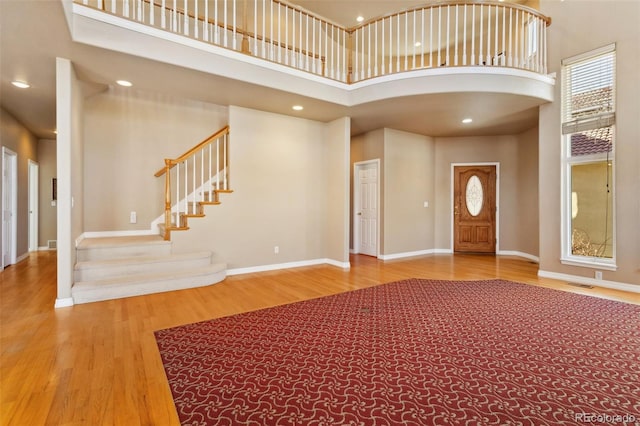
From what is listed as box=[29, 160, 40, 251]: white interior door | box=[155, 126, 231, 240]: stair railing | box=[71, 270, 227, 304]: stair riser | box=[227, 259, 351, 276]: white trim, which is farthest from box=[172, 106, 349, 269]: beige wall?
box=[29, 160, 40, 251]: white interior door

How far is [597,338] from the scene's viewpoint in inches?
107

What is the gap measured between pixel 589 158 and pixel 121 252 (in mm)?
7086

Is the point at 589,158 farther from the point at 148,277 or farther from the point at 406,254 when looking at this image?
the point at 148,277

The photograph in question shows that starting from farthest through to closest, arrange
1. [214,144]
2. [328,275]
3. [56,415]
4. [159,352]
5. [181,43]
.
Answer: [214,144] → [328,275] → [181,43] → [159,352] → [56,415]

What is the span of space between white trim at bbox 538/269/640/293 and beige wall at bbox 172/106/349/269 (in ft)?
11.1

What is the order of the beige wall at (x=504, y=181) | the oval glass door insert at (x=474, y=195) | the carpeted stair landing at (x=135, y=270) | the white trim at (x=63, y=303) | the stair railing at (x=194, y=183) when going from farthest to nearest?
1. the oval glass door insert at (x=474, y=195)
2. the beige wall at (x=504, y=181)
3. the stair railing at (x=194, y=183)
4. the carpeted stair landing at (x=135, y=270)
5. the white trim at (x=63, y=303)

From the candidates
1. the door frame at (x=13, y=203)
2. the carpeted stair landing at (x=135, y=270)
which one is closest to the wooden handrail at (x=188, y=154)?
the carpeted stair landing at (x=135, y=270)

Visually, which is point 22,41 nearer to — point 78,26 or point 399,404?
point 78,26

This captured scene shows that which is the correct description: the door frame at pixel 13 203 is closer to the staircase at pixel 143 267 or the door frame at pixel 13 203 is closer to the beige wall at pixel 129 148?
the beige wall at pixel 129 148

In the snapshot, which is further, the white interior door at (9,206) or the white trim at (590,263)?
the white interior door at (9,206)

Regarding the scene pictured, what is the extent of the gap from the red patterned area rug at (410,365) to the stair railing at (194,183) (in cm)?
242

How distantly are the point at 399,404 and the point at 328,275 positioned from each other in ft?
11.3

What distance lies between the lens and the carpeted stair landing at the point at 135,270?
12.7 feet

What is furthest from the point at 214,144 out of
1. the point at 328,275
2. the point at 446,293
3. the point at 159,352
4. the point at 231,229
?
the point at 446,293
